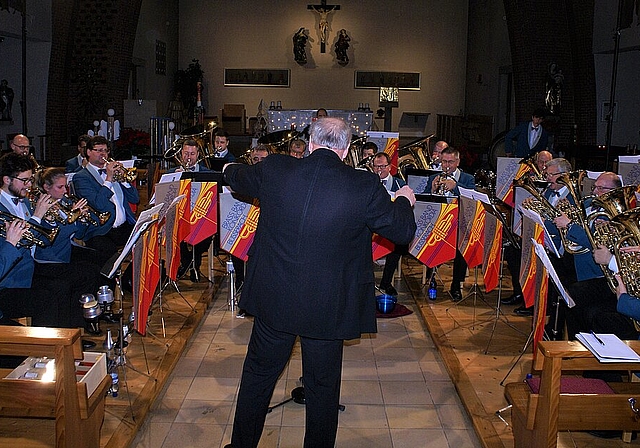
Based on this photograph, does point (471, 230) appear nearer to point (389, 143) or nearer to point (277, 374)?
point (277, 374)

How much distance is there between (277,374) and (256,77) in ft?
58.9

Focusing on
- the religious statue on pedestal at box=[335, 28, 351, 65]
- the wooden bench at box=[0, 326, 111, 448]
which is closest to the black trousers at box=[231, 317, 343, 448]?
the wooden bench at box=[0, 326, 111, 448]

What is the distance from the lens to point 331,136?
327 cm

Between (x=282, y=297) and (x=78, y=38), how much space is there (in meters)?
13.0

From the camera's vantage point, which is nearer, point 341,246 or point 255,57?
point 341,246

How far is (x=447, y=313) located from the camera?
20.8 ft

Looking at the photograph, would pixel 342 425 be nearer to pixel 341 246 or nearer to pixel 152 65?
pixel 341 246

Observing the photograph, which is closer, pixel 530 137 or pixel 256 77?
pixel 530 137

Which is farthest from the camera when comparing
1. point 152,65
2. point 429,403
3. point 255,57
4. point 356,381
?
point 255,57

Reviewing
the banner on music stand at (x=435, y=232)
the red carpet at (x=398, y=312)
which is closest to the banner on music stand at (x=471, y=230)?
the banner on music stand at (x=435, y=232)

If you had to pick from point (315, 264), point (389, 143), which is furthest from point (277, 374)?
point (389, 143)

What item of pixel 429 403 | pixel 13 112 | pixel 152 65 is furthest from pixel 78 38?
pixel 429 403

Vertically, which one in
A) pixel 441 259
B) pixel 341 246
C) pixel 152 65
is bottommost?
pixel 441 259

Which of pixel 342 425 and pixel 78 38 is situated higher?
pixel 78 38
